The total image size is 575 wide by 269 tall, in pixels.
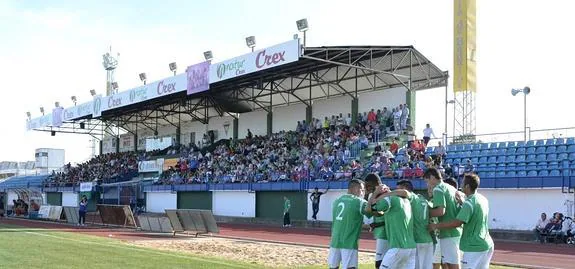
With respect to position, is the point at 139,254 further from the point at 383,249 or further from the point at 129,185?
the point at 129,185

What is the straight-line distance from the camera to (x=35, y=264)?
47.8ft

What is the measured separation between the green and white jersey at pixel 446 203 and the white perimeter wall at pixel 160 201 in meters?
37.9

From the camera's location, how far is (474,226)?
8.58m

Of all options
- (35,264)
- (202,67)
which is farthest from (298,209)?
(35,264)

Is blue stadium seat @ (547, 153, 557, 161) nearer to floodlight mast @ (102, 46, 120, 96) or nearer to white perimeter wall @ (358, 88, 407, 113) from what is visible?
white perimeter wall @ (358, 88, 407, 113)

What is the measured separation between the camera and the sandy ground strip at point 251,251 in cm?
1653

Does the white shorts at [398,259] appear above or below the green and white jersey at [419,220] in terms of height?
below

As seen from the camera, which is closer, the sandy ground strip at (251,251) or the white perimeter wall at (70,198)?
the sandy ground strip at (251,251)

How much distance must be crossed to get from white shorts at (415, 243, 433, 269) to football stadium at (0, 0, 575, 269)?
2cm

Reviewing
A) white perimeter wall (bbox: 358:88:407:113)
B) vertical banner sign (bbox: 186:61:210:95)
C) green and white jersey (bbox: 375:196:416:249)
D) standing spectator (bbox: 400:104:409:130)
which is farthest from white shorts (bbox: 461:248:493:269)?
vertical banner sign (bbox: 186:61:210:95)

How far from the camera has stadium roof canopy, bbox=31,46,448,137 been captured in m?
35.2

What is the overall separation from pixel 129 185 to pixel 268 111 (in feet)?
37.1

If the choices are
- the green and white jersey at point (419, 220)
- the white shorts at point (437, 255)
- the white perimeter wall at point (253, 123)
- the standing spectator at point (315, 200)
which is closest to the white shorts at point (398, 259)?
the green and white jersey at point (419, 220)

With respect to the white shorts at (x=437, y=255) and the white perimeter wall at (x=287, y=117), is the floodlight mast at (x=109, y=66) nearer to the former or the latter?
the white perimeter wall at (x=287, y=117)
